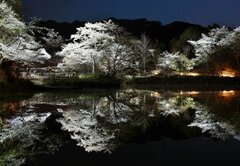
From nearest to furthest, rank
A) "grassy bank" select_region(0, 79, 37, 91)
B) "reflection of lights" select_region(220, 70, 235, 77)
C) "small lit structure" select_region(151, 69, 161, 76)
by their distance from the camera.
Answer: "grassy bank" select_region(0, 79, 37, 91)
"reflection of lights" select_region(220, 70, 235, 77)
"small lit structure" select_region(151, 69, 161, 76)

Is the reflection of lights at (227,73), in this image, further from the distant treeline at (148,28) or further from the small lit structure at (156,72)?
the distant treeline at (148,28)

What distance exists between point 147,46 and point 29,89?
2647cm

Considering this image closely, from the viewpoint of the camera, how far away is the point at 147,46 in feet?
169

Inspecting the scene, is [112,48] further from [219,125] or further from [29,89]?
[219,125]

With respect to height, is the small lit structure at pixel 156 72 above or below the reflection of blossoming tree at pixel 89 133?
above

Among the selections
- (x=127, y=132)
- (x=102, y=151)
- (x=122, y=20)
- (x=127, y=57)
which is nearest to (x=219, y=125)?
(x=127, y=132)

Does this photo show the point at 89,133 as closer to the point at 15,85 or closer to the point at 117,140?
the point at 117,140

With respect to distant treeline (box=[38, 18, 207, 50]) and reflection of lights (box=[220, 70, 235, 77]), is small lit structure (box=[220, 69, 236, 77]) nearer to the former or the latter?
reflection of lights (box=[220, 70, 235, 77])

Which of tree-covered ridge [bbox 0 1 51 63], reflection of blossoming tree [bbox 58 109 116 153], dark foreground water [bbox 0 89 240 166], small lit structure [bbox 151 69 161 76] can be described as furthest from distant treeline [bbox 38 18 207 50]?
dark foreground water [bbox 0 89 240 166]

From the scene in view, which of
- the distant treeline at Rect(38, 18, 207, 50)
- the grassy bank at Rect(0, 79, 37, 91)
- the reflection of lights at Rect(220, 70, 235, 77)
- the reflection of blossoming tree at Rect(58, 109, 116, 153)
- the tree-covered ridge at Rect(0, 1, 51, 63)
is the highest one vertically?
the distant treeline at Rect(38, 18, 207, 50)

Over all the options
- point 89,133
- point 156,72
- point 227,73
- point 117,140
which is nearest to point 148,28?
point 156,72

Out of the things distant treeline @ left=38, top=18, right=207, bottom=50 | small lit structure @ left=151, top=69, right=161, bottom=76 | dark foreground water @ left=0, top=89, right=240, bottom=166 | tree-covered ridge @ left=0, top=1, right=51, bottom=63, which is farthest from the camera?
distant treeline @ left=38, top=18, right=207, bottom=50

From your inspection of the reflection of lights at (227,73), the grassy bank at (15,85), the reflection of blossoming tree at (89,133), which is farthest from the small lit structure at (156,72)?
the reflection of blossoming tree at (89,133)

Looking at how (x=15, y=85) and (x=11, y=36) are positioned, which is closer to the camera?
(x=11, y=36)
